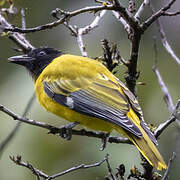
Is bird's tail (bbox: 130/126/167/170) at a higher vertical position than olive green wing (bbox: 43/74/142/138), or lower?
lower

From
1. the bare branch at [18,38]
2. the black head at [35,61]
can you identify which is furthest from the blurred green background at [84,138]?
the bare branch at [18,38]

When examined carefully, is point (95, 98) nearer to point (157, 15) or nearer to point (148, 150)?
point (148, 150)

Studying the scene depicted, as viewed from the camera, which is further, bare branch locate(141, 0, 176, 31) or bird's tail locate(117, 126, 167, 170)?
bird's tail locate(117, 126, 167, 170)

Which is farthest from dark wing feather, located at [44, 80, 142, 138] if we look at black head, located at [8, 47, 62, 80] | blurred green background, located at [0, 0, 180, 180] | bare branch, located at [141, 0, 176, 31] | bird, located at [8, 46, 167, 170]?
blurred green background, located at [0, 0, 180, 180]

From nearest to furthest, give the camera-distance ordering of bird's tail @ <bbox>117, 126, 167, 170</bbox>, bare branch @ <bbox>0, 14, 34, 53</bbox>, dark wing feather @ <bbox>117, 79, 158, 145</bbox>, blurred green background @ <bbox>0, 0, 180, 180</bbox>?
bird's tail @ <bbox>117, 126, 167, 170</bbox>
dark wing feather @ <bbox>117, 79, 158, 145</bbox>
bare branch @ <bbox>0, 14, 34, 53</bbox>
blurred green background @ <bbox>0, 0, 180, 180</bbox>

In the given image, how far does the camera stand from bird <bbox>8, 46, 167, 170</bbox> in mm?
3697

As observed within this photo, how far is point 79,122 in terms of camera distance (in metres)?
4.05

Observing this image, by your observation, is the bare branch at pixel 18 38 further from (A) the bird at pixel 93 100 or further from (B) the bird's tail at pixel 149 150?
(B) the bird's tail at pixel 149 150

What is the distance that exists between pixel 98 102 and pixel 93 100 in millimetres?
60

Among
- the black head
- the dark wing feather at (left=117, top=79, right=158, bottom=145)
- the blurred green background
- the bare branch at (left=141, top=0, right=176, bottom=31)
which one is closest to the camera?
the bare branch at (left=141, top=0, right=176, bottom=31)

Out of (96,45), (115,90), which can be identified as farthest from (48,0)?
(115,90)

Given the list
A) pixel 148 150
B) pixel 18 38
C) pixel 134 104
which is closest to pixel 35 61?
pixel 18 38

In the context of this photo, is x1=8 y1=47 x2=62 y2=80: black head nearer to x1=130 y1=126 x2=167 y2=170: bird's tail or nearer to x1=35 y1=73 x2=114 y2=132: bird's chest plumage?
x1=35 y1=73 x2=114 y2=132: bird's chest plumage

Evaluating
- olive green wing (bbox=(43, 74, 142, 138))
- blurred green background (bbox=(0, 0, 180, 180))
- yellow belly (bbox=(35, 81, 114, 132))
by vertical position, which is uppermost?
olive green wing (bbox=(43, 74, 142, 138))
